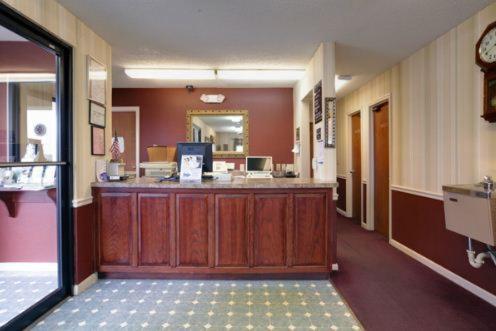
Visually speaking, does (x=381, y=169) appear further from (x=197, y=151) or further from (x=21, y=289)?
(x=21, y=289)

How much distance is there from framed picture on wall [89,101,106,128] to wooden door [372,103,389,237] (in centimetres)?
396

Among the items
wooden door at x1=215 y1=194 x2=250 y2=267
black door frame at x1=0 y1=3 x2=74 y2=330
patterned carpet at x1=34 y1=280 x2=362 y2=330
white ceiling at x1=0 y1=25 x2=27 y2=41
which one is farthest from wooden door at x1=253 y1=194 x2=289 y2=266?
white ceiling at x1=0 y1=25 x2=27 y2=41

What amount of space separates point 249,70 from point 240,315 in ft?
10.4

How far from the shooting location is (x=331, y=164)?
9.91ft

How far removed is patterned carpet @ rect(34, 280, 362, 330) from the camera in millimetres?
2039

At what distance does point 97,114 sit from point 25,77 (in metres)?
0.73

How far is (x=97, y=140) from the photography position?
112 inches

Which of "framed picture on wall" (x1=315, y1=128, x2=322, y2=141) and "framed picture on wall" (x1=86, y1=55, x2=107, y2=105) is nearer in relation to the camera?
"framed picture on wall" (x1=86, y1=55, x2=107, y2=105)

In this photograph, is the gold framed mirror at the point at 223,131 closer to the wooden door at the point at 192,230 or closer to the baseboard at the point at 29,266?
the wooden door at the point at 192,230

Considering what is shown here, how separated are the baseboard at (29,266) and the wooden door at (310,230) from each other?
2613 millimetres

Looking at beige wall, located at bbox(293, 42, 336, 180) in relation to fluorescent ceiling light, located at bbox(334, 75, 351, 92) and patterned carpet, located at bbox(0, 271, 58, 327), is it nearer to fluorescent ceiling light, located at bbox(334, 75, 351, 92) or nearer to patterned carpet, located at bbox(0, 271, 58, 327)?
fluorescent ceiling light, located at bbox(334, 75, 351, 92)

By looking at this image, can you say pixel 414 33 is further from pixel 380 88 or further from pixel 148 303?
pixel 148 303

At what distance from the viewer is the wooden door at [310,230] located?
2.71 meters

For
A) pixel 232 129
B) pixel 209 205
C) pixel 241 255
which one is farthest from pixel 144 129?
pixel 241 255
